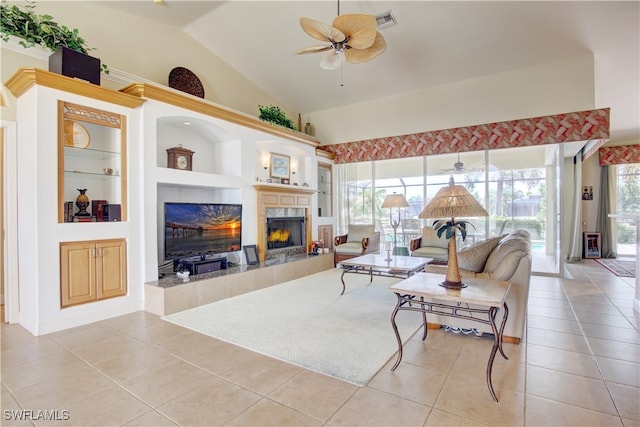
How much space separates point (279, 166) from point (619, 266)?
24.5 ft

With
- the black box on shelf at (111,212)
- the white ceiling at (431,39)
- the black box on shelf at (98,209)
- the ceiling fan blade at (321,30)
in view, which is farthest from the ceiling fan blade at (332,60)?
the black box on shelf at (98,209)

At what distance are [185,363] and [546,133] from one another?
638 cm

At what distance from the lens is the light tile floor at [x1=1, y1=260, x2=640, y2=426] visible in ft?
5.90

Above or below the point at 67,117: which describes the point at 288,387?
below

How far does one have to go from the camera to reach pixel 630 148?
25.6 ft

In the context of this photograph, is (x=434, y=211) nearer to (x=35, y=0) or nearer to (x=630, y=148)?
(x=35, y=0)

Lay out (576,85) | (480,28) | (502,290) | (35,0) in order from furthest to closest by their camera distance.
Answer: (576,85) → (480,28) → (35,0) → (502,290)

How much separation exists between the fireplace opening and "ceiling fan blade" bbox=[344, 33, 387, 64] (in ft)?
10.5

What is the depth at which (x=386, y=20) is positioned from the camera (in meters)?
4.57

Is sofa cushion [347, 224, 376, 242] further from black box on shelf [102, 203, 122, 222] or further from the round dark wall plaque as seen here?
black box on shelf [102, 203, 122, 222]

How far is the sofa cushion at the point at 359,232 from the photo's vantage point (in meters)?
6.57

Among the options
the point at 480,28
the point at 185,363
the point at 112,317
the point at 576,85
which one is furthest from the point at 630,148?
the point at 112,317

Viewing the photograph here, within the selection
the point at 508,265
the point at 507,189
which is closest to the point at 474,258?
the point at 508,265

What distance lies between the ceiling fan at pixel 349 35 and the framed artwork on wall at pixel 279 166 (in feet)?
8.63
